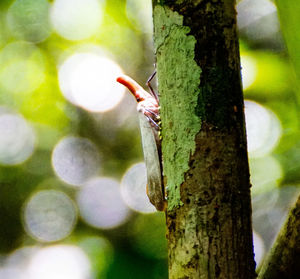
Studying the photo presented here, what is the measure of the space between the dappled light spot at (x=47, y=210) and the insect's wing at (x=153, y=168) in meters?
3.91

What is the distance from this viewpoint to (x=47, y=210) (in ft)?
20.6

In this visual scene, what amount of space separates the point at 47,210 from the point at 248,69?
401 cm

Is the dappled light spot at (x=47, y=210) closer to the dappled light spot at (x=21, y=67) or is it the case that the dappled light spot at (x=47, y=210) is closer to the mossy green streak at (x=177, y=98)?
the dappled light spot at (x=21, y=67)

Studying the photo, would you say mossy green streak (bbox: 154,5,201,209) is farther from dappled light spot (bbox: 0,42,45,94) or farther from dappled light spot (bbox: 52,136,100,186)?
dappled light spot (bbox: 52,136,100,186)

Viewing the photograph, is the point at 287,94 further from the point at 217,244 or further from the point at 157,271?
the point at 217,244

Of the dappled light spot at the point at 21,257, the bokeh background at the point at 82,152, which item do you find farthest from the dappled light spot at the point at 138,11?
the dappled light spot at the point at 21,257

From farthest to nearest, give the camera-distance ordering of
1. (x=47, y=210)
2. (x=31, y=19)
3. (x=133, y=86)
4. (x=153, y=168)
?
(x=47, y=210)
(x=31, y=19)
(x=133, y=86)
(x=153, y=168)

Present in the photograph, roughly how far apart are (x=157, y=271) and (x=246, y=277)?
2167mm

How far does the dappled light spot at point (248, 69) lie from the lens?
2904 millimetres

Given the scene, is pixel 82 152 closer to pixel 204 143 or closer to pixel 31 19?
pixel 31 19

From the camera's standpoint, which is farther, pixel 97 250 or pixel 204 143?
pixel 97 250

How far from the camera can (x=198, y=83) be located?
1.29 metres

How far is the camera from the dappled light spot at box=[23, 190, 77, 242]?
19.0 feet

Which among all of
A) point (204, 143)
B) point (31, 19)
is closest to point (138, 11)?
point (31, 19)
